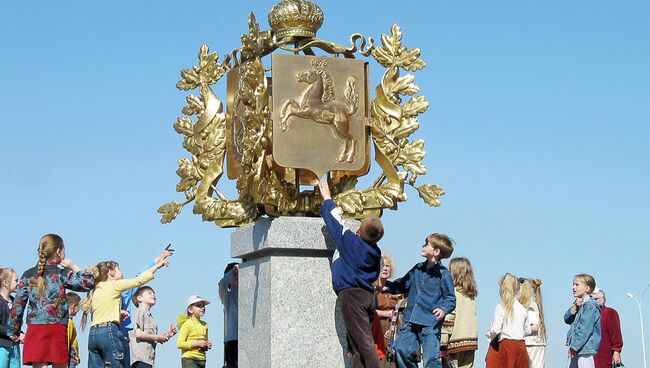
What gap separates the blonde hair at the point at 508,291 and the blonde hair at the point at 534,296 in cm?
17

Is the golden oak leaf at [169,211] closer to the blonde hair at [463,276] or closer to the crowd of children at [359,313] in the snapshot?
the crowd of children at [359,313]

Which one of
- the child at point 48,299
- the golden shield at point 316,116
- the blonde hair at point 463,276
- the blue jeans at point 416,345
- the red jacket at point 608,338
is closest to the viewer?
the golden shield at point 316,116

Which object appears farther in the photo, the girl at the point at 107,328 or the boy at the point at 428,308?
the girl at the point at 107,328

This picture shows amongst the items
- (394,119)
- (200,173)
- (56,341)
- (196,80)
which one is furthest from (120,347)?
(394,119)

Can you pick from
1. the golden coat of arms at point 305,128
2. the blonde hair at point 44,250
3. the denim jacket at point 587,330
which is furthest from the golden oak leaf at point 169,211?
the denim jacket at point 587,330

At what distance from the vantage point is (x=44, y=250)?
13078mm

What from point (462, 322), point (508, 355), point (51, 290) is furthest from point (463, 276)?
point (51, 290)

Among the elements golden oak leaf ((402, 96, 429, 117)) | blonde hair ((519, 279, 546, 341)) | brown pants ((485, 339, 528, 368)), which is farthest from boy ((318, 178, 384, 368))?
blonde hair ((519, 279, 546, 341))

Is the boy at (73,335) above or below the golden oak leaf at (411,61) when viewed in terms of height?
below

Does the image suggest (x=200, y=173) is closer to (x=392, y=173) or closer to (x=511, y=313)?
(x=392, y=173)

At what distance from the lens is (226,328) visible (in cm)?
1405

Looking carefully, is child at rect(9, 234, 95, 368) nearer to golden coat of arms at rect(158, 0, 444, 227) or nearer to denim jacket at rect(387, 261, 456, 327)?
golden coat of arms at rect(158, 0, 444, 227)

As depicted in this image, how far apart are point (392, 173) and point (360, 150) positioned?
17.2 inches

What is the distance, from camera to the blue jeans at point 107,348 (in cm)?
1410
